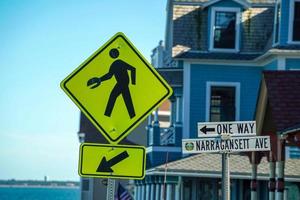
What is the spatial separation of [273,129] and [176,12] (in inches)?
534

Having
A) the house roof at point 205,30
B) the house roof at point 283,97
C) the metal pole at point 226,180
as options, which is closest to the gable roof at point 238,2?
the house roof at point 205,30

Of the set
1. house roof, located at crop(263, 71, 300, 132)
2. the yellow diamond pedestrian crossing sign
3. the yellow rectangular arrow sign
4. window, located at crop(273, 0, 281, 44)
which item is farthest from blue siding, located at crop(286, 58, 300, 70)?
the yellow rectangular arrow sign

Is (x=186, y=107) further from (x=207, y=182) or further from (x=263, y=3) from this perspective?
(x=263, y=3)

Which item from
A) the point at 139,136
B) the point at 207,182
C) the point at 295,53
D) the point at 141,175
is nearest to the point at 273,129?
the point at 141,175

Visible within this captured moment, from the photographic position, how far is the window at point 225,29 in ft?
88.9

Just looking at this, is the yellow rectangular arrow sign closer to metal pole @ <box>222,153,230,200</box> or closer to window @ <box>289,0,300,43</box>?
metal pole @ <box>222,153,230,200</box>

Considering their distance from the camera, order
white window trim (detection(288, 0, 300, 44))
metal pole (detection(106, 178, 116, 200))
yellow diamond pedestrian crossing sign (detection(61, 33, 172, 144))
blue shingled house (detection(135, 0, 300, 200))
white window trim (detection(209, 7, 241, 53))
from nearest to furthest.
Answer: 1. metal pole (detection(106, 178, 116, 200))
2. yellow diamond pedestrian crossing sign (detection(61, 33, 172, 144))
3. white window trim (detection(288, 0, 300, 44))
4. blue shingled house (detection(135, 0, 300, 200))
5. white window trim (detection(209, 7, 241, 53))

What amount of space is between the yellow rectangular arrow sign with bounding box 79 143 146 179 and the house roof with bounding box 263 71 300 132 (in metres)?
7.03

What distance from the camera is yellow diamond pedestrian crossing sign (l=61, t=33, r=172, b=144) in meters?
6.65

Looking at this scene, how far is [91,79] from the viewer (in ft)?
21.9

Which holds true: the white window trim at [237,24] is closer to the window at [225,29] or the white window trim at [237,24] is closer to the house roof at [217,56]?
the window at [225,29]

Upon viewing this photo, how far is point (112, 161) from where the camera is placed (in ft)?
21.9

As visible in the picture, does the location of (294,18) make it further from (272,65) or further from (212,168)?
(212,168)

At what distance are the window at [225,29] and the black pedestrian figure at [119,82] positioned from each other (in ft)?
67.4
